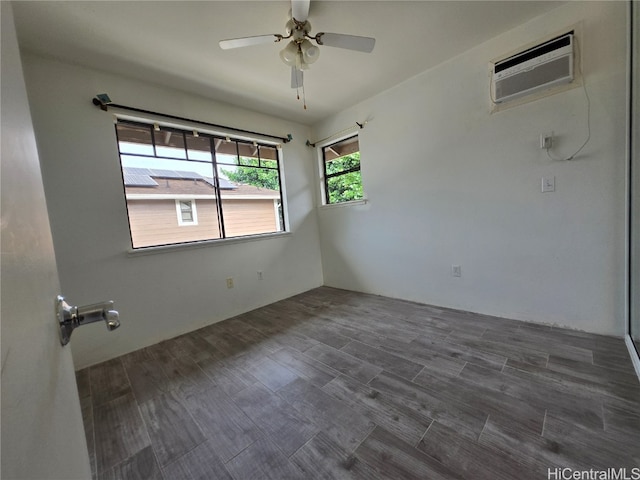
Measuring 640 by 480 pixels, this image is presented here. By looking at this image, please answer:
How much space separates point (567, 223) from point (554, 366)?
1.13 metres

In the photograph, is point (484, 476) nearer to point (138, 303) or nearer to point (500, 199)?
point (500, 199)

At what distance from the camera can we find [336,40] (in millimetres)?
1688

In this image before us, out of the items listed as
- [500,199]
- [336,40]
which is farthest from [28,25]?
[500,199]

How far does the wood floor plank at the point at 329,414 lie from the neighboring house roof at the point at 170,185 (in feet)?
7.23

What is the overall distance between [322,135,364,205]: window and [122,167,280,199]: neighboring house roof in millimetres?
1376

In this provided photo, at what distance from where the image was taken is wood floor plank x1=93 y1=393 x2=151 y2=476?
4.14ft

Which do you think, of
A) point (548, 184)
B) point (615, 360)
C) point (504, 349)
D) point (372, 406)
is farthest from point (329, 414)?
point (548, 184)

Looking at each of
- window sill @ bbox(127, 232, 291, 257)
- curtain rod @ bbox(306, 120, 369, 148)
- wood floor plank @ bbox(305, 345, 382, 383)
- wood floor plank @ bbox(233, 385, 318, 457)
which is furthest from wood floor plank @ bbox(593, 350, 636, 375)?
window sill @ bbox(127, 232, 291, 257)

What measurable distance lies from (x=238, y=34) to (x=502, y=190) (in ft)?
8.49

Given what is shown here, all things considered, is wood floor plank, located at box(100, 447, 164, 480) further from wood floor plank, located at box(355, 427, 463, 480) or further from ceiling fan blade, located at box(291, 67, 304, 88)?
ceiling fan blade, located at box(291, 67, 304, 88)

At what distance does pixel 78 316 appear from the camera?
1.88 ft

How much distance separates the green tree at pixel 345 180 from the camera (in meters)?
3.53

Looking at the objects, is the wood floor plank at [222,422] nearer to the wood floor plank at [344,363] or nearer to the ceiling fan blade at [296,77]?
the wood floor plank at [344,363]

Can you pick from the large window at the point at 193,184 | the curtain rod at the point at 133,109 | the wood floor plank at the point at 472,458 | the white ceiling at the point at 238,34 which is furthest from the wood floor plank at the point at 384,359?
the curtain rod at the point at 133,109
